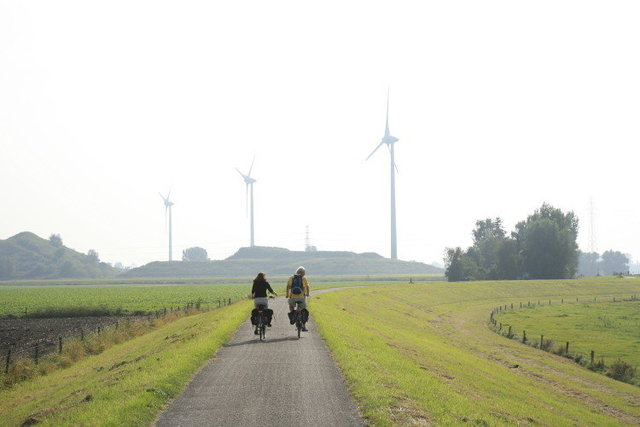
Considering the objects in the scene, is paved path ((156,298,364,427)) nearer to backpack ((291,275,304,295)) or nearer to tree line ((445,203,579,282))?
backpack ((291,275,304,295))

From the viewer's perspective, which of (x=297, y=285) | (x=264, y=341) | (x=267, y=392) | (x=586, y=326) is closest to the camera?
(x=267, y=392)

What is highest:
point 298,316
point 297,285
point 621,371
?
point 297,285

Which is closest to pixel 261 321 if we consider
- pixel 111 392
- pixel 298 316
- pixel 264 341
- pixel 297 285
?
pixel 264 341

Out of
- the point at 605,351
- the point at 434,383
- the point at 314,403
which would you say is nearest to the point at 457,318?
the point at 605,351

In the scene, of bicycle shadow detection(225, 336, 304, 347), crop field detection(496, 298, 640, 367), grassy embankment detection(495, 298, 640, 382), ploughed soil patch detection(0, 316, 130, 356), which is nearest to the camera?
bicycle shadow detection(225, 336, 304, 347)

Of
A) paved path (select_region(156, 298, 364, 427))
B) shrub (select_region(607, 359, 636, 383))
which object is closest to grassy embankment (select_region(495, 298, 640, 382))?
shrub (select_region(607, 359, 636, 383))

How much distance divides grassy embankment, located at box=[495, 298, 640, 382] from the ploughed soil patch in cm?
4105

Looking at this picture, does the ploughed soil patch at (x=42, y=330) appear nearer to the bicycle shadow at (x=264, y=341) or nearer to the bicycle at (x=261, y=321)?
the bicycle shadow at (x=264, y=341)

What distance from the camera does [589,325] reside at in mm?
70500

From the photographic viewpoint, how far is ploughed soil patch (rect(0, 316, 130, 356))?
A: 50.8 meters

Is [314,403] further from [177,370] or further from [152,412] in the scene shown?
[177,370]

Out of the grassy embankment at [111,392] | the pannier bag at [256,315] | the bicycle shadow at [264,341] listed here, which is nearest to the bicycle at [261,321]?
the pannier bag at [256,315]

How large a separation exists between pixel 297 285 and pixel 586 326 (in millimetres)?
51617

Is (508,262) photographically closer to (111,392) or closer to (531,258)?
(531,258)
